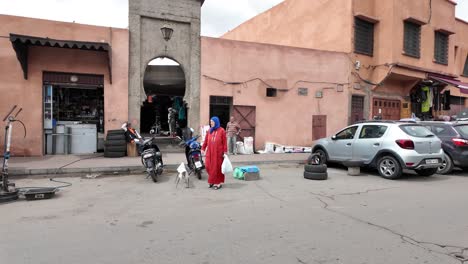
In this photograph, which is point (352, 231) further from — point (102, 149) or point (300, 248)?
point (102, 149)

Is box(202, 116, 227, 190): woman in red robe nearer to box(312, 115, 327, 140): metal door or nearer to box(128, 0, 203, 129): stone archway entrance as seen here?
box(128, 0, 203, 129): stone archway entrance

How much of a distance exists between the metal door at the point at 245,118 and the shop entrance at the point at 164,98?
2398mm

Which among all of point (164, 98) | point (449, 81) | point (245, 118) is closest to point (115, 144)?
point (245, 118)

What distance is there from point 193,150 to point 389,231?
5457mm

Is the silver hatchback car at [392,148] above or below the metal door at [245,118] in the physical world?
below

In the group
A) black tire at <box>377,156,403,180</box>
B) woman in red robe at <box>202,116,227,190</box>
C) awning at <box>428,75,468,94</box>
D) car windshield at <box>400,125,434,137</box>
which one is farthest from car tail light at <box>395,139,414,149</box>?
awning at <box>428,75,468,94</box>

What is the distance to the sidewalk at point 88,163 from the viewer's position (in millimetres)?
9625

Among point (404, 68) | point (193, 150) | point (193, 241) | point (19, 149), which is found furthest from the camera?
point (404, 68)

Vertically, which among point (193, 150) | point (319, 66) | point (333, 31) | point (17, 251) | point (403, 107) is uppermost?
point (333, 31)

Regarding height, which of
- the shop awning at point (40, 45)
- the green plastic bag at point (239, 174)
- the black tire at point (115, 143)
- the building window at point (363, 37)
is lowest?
the green plastic bag at point (239, 174)

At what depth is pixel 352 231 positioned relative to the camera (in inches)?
186

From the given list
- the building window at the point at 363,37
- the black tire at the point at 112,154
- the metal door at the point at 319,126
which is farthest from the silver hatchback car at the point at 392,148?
the building window at the point at 363,37

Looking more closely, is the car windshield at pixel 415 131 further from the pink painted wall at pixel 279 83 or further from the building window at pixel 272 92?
the building window at pixel 272 92

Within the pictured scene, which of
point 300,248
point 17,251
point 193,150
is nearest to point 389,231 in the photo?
point 300,248
